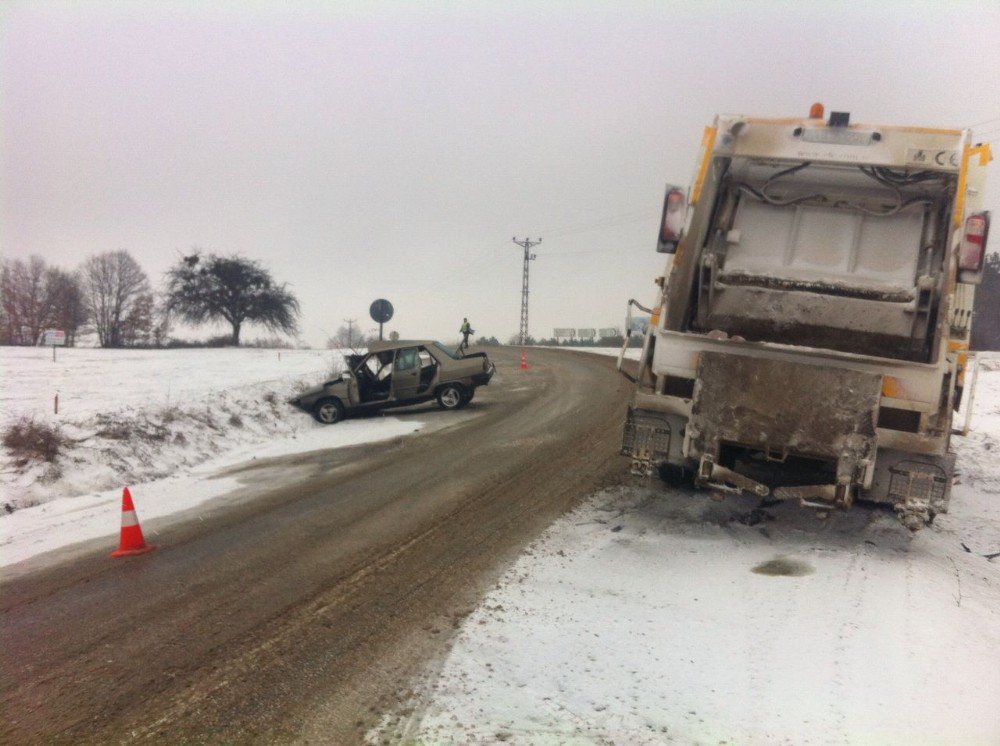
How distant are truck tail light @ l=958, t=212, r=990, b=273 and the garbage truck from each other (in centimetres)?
1

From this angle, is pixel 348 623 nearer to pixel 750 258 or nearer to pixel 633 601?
pixel 633 601

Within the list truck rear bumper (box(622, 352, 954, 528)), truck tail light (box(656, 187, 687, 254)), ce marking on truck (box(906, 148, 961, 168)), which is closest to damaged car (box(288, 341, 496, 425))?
truck tail light (box(656, 187, 687, 254))

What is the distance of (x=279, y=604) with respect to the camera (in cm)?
482

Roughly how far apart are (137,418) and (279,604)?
680 cm

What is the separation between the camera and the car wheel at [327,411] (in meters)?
13.1

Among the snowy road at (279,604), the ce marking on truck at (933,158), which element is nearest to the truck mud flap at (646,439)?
the snowy road at (279,604)

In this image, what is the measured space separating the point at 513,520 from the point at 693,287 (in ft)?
10.1

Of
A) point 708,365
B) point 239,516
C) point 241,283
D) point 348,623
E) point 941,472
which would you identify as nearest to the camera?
point 348,623

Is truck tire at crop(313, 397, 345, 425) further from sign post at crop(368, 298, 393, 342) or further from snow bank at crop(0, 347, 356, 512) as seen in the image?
sign post at crop(368, 298, 393, 342)

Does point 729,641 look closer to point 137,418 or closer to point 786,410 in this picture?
point 786,410

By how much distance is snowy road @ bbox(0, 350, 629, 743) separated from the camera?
11.6 ft

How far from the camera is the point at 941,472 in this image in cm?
507

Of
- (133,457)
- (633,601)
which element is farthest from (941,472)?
(133,457)

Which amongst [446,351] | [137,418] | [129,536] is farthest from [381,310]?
[129,536]
